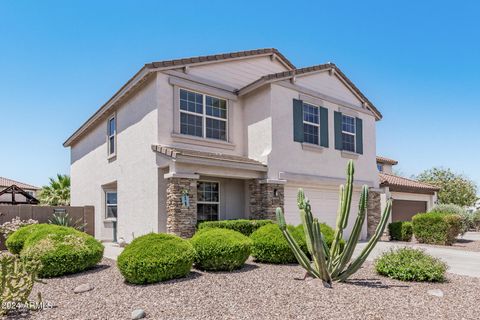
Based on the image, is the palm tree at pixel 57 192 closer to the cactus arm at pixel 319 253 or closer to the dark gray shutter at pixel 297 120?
the dark gray shutter at pixel 297 120

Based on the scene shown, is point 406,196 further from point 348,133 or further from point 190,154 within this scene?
point 190,154

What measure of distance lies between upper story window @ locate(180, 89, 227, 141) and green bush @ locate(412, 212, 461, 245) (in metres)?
10.0

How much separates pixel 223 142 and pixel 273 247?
646 centimetres

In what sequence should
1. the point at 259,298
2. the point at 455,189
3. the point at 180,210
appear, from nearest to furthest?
the point at 259,298 < the point at 180,210 < the point at 455,189

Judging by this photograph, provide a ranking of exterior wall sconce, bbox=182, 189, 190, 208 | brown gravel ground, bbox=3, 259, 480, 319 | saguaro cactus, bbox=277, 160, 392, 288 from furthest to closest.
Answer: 1. exterior wall sconce, bbox=182, 189, 190, 208
2. saguaro cactus, bbox=277, 160, 392, 288
3. brown gravel ground, bbox=3, 259, 480, 319

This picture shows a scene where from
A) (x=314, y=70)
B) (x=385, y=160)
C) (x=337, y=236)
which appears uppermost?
(x=314, y=70)

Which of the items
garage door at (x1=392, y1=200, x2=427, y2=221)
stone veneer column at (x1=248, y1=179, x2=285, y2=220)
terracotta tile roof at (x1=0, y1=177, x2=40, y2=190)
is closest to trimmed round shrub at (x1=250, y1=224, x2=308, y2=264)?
stone veneer column at (x1=248, y1=179, x2=285, y2=220)

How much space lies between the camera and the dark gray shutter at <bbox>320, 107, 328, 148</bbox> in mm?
16391

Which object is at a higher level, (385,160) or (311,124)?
(311,124)

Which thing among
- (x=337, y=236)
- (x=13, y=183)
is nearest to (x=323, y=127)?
(x=337, y=236)

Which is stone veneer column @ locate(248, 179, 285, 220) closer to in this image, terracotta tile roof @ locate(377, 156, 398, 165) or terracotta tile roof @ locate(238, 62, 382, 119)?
terracotta tile roof @ locate(238, 62, 382, 119)

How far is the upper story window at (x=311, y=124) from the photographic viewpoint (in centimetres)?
1596

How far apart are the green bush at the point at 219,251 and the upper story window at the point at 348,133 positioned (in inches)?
418

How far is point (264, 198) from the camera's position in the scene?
14062mm
